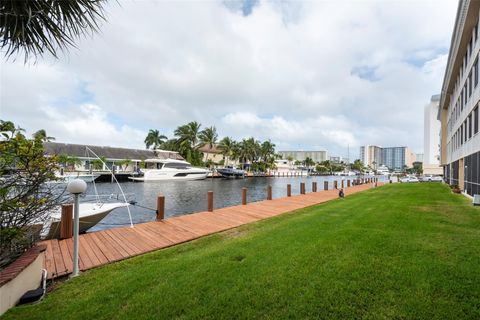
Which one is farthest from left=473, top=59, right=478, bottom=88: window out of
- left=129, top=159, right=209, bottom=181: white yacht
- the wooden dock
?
left=129, top=159, right=209, bottom=181: white yacht

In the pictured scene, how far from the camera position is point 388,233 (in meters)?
5.74

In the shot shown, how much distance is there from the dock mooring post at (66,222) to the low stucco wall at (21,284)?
3048 mm

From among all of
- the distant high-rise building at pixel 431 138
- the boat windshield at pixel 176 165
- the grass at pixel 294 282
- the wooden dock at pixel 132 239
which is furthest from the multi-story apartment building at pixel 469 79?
the distant high-rise building at pixel 431 138

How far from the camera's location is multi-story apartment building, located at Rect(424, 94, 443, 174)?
6462 cm

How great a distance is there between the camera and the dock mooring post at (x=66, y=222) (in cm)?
672

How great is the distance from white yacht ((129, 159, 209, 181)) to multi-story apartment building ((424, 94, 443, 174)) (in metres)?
62.1

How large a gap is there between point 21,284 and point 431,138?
275 feet

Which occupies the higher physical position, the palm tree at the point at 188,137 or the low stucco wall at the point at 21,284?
the palm tree at the point at 188,137

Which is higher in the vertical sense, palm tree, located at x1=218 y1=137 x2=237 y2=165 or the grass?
palm tree, located at x1=218 y1=137 x2=237 y2=165

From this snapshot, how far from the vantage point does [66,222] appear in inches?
266

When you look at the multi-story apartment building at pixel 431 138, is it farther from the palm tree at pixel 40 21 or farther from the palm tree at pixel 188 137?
the palm tree at pixel 40 21

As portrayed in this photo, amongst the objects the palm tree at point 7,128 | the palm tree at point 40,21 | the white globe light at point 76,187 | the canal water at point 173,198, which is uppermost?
the palm tree at point 40,21

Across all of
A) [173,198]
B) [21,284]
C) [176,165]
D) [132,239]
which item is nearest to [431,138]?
[176,165]

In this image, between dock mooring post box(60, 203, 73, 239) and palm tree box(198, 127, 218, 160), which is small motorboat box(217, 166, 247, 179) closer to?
palm tree box(198, 127, 218, 160)
